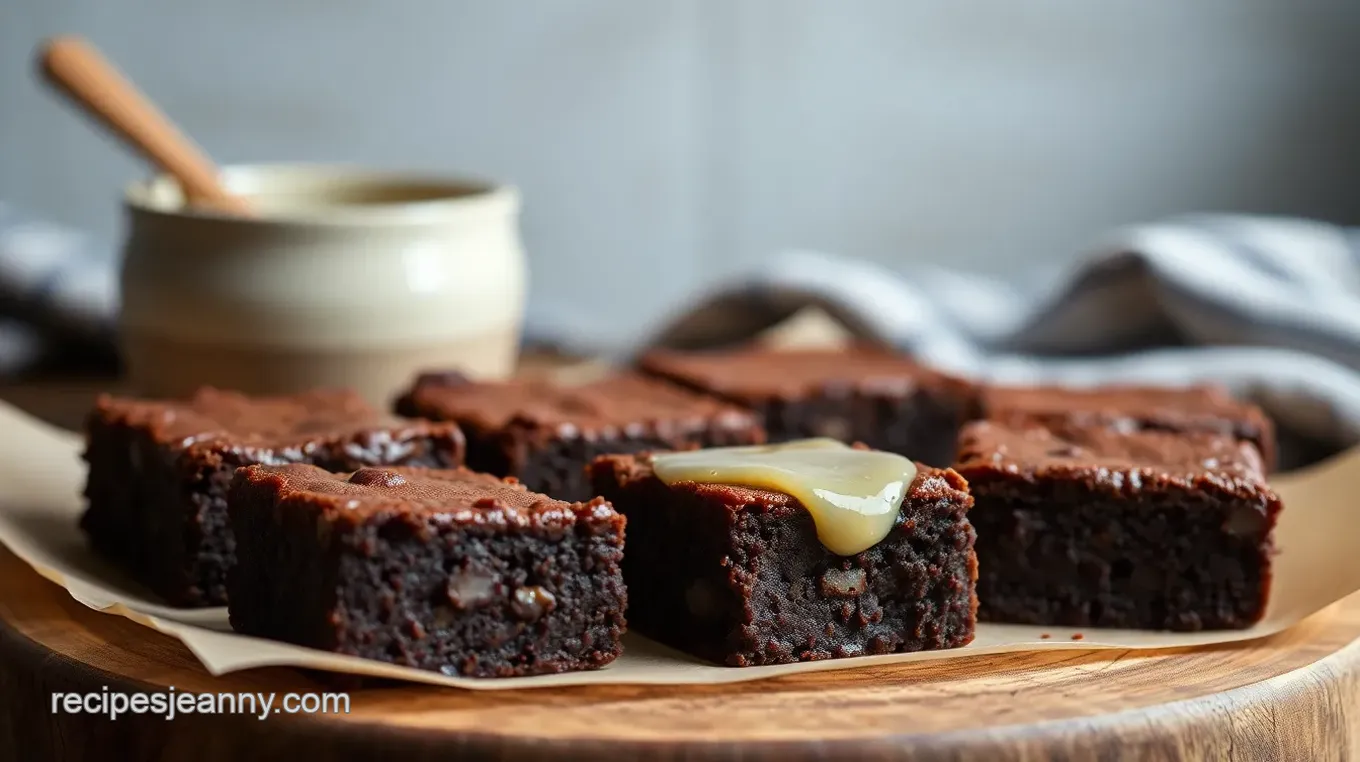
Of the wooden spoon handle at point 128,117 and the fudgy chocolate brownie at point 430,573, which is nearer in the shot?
the fudgy chocolate brownie at point 430,573

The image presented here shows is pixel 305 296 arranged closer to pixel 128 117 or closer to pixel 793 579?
pixel 128 117

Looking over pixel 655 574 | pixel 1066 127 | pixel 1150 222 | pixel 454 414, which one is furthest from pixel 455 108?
pixel 655 574

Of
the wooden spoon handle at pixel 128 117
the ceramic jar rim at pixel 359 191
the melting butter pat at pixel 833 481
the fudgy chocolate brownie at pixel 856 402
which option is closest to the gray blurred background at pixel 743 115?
the ceramic jar rim at pixel 359 191

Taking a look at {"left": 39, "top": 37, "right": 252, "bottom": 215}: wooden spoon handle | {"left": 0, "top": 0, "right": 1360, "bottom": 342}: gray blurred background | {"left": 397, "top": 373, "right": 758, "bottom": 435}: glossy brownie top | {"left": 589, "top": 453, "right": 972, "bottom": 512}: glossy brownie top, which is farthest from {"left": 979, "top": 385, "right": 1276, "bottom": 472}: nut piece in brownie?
{"left": 0, "top": 0, "right": 1360, "bottom": 342}: gray blurred background

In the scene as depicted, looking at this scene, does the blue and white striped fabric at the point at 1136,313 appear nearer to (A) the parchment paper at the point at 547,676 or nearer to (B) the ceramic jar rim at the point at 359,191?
(A) the parchment paper at the point at 547,676

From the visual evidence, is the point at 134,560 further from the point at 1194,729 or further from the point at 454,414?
the point at 1194,729

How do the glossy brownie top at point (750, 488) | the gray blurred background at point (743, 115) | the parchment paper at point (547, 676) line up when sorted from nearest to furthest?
1. the parchment paper at point (547, 676)
2. the glossy brownie top at point (750, 488)
3. the gray blurred background at point (743, 115)

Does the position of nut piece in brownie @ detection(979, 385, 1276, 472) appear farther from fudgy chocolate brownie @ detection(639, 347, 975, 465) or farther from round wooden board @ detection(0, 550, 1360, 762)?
round wooden board @ detection(0, 550, 1360, 762)
